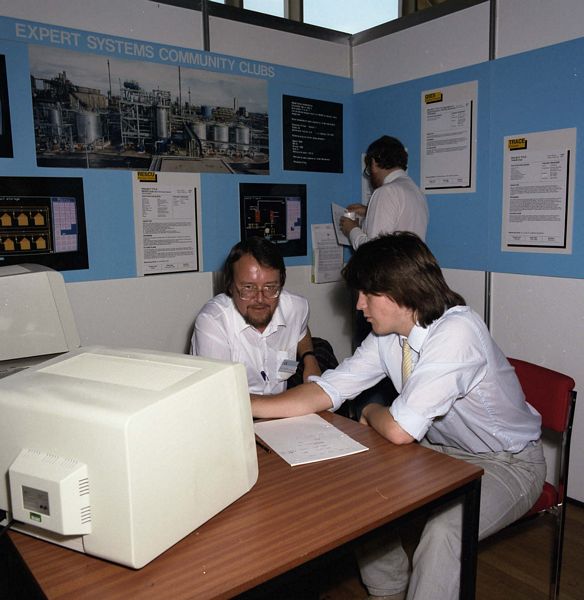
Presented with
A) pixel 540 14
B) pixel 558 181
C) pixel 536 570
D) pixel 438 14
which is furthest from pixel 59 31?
pixel 536 570

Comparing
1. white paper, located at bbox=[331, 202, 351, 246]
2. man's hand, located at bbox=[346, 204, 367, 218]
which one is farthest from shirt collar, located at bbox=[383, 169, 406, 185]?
white paper, located at bbox=[331, 202, 351, 246]

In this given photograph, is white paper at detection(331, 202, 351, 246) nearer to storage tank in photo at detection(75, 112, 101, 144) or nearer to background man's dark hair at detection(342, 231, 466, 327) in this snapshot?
storage tank in photo at detection(75, 112, 101, 144)

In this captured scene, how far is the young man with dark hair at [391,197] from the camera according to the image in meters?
3.09

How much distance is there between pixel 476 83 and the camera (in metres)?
2.94

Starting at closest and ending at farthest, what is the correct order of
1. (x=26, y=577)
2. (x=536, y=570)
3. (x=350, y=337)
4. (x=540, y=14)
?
(x=26, y=577)
(x=536, y=570)
(x=540, y=14)
(x=350, y=337)

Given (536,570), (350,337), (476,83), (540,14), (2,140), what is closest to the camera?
(536,570)

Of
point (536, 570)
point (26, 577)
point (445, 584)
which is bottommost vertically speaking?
point (536, 570)

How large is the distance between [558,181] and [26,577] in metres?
2.53

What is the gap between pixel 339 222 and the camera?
3.66 meters

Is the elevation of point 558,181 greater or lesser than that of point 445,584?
greater

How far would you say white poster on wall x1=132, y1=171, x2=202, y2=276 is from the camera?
2.88m

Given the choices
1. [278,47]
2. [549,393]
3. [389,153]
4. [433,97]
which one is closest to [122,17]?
[278,47]

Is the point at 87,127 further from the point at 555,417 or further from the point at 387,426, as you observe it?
the point at 555,417

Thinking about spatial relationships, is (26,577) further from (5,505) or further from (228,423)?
(228,423)
